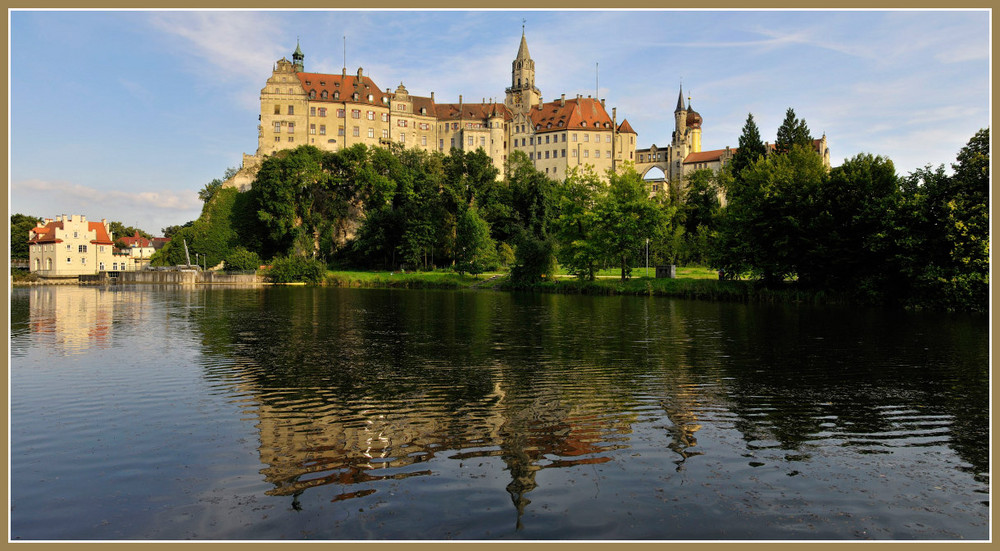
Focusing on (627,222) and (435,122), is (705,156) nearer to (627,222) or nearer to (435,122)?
(435,122)

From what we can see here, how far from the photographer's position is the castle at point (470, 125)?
351ft

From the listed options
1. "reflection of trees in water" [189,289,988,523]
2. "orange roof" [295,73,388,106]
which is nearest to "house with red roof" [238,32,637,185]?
"orange roof" [295,73,388,106]

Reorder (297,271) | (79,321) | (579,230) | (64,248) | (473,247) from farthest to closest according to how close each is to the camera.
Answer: (64,248) < (297,271) < (473,247) < (579,230) < (79,321)

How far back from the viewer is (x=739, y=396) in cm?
1412

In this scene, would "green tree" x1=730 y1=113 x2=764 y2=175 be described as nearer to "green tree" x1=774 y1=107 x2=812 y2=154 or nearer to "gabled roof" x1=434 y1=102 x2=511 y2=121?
"green tree" x1=774 y1=107 x2=812 y2=154

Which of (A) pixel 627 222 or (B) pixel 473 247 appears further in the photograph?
(B) pixel 473 247

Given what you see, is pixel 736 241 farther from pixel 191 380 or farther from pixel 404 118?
pixel 404 118

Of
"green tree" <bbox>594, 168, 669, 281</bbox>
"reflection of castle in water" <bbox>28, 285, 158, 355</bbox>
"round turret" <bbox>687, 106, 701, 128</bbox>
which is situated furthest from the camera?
"round turret" <bbox>687, 106, 701, 128</bbox>

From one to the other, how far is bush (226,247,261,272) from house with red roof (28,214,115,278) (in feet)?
76.4

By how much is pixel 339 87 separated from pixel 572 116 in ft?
149

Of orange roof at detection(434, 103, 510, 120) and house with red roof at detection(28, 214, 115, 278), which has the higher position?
orange roof at detection(434, 103, 510, 120)

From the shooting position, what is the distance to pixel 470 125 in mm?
124312

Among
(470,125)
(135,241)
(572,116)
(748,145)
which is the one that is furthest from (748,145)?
(135,241)

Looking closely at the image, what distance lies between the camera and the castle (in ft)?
351
